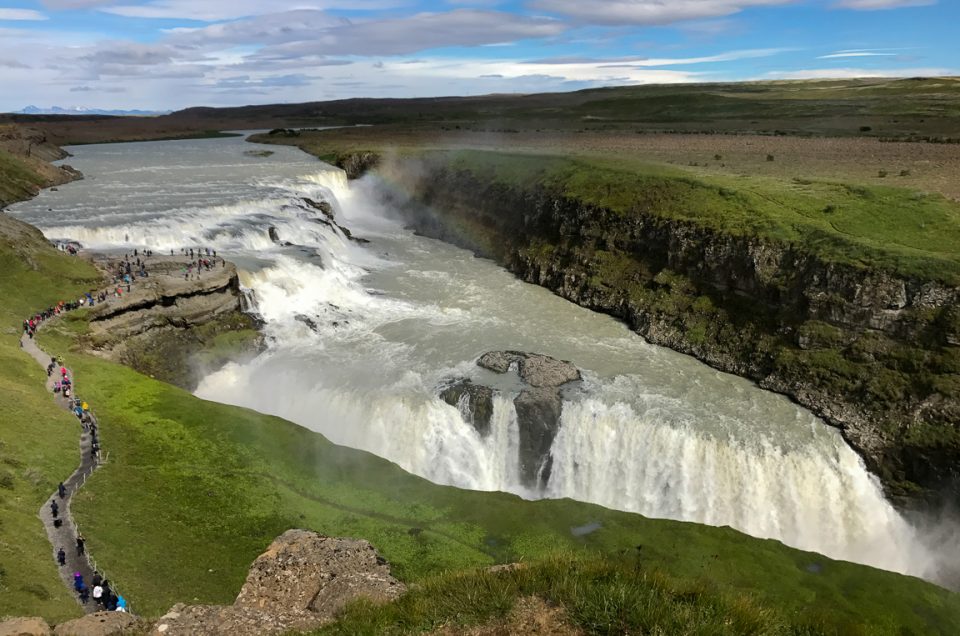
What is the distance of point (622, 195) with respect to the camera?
178 feet

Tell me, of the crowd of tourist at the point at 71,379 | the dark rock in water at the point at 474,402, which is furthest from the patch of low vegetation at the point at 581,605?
the dark rock in water at the point at 474,402

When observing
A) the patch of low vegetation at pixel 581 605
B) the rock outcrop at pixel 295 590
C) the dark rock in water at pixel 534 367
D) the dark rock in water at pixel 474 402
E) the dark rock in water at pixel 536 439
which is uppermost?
the patch of low vegetation at pixel 581 605

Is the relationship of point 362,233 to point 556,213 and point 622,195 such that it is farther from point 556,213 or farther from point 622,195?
point 622,195

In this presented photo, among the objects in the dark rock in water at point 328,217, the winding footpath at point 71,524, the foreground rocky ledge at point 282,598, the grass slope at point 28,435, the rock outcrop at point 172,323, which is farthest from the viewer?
the dark rock in water at point 328,217

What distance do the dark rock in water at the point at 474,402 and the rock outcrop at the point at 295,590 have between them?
15904 millimetres

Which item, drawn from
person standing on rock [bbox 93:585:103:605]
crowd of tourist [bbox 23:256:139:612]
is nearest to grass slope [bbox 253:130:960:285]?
crowd of tourist [bbox 23:256:139:612]

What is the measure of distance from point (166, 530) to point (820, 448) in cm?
2993

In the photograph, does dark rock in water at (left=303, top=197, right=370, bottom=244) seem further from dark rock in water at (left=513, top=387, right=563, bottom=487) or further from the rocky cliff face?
dark rock in water at (left=513, top=387, right=563, bottom=487)

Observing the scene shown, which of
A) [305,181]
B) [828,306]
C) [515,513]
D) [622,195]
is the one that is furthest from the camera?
[305,181]

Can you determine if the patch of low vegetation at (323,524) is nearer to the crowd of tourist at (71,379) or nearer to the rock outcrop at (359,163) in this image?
the crowd of tourist at (71,379)

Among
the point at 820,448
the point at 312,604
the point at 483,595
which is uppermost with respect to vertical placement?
the point at 483,595

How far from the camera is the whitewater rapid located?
30.0 m

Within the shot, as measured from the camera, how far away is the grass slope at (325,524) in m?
21.2

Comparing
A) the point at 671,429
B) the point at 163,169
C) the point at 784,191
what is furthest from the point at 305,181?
the point at 671,429
